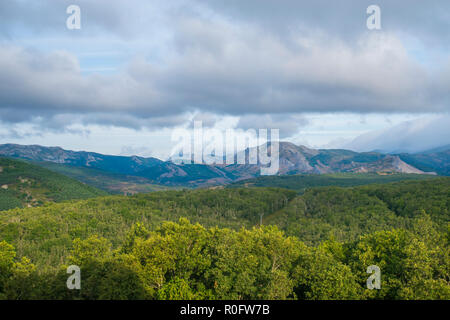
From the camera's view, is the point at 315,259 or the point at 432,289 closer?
the point at 432,289

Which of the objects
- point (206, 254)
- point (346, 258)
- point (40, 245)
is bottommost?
point (40, 245)

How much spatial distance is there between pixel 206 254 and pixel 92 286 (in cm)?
2019

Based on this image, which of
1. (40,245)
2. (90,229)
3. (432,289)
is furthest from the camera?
(90,229)
